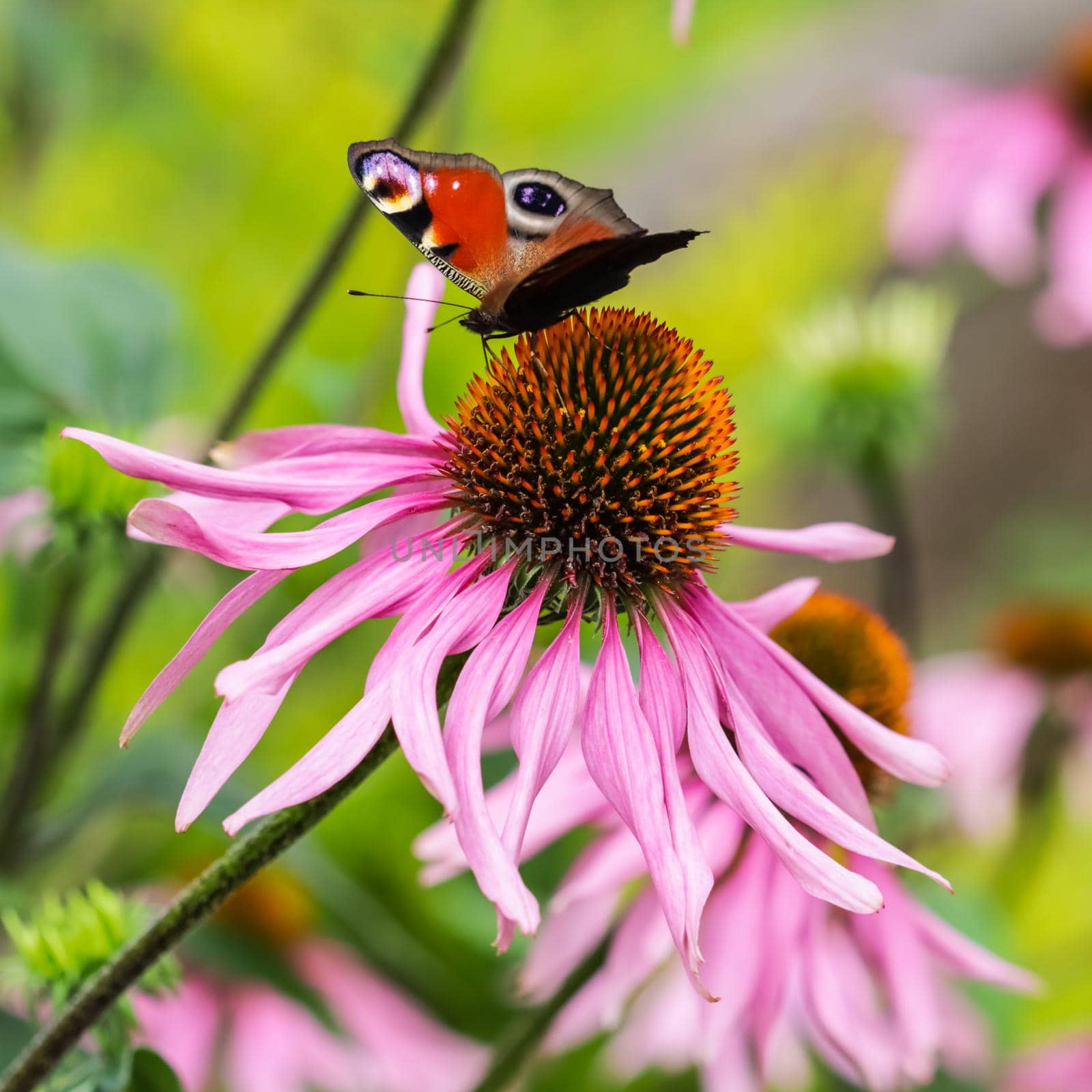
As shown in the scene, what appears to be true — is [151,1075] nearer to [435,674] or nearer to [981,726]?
[435,674]

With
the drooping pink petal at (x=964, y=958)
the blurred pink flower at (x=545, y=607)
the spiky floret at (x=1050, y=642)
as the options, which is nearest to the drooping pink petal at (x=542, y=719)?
the blurred pink flower at (x=545, y=607)

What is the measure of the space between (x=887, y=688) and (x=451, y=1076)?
355 mm

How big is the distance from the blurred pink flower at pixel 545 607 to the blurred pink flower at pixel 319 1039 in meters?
0.30

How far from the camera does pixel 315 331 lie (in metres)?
1.09

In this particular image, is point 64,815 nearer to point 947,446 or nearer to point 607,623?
point 607,623

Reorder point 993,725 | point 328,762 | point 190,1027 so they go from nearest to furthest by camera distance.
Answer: point 328,762, point 190,1027, point 993,725

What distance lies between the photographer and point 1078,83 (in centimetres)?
118

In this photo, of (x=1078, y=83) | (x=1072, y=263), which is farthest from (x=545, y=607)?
(x=1078, y=83)

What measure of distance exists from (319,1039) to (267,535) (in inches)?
17.5

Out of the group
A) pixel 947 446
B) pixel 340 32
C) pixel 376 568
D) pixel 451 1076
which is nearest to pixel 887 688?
pixel 376 568

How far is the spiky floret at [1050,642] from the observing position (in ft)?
3.56

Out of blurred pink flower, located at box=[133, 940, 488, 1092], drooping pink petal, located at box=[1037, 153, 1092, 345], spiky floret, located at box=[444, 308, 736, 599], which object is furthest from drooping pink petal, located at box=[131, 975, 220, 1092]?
drooping pink petal, located at box=[1037, 153, 1092, 345]

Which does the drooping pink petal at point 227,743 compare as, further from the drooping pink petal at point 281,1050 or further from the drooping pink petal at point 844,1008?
the drooping pink petal at point 281,1050

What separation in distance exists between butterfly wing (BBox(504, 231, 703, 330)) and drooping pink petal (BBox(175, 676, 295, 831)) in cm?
13
